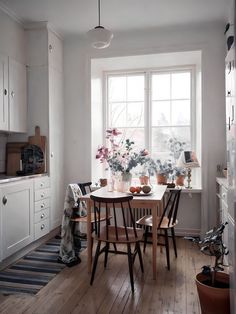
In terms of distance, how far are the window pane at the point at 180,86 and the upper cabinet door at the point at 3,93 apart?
242cm

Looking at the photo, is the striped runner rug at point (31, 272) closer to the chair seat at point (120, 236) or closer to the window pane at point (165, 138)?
the chair seat at point (120, 236)

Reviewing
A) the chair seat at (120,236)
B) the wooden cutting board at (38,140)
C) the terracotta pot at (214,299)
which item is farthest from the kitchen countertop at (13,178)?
the terracotta pot at (214,299)

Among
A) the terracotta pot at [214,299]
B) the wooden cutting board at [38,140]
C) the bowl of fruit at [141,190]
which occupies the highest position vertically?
the wooden cutting board at [38,140]

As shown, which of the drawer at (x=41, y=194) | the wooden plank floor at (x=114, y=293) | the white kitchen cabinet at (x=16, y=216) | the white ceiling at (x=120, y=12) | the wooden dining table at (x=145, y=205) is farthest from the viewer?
the drawer at (x=41, y=194)

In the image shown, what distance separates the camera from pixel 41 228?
3650 mm

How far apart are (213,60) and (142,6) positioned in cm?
121

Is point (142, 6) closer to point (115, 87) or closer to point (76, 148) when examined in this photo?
point (115, 87)

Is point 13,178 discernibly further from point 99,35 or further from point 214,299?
point 214,299

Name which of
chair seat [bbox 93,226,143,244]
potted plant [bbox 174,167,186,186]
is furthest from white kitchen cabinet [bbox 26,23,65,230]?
potted plant [bbox 174,167,186,186]

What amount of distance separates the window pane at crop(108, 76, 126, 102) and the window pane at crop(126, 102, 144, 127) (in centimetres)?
20

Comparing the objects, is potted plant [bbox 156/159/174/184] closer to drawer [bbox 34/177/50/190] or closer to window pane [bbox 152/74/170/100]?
window pane [bbox 152/74/170/100]

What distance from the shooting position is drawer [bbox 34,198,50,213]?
139 inches

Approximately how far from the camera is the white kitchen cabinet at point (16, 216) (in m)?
2.90

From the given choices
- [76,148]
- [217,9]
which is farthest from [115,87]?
[217,9]
